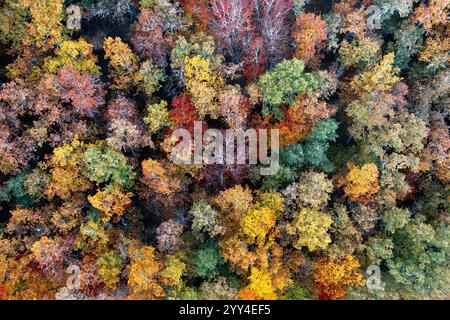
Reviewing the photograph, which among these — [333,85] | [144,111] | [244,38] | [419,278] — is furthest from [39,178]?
[419,278]

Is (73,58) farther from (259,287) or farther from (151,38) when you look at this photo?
(259,287)

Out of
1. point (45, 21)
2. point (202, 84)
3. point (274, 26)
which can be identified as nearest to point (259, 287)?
point (202, 84)

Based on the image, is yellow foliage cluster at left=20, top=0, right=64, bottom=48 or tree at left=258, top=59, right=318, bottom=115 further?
yellow foliage cluster at left=20, top=0, right=64, bottom=48

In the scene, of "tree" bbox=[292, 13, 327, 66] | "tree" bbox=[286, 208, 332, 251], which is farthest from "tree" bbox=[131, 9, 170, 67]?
"tree" bbox=[286, 208, 332, 251]

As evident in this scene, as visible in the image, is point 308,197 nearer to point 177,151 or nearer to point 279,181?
point 279,181

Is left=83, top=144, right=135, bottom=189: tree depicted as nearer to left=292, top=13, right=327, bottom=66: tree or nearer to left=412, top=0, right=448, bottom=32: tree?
left=292, top=13, right=327, bottom=66: tree

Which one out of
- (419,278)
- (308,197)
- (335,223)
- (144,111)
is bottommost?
(419,278)

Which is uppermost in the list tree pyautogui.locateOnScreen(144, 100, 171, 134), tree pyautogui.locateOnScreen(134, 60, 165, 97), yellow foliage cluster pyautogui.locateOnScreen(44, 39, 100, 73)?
yellow foliage cluster pyautogui.locateOnScreen(44, 39, 100, 73)

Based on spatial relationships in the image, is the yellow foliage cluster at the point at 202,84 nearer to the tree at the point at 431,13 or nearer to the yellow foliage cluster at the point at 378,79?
the yellow foliage cluster at the point at 378,79
